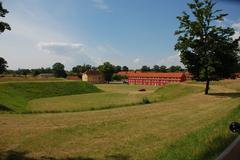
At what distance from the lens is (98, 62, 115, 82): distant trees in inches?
6624

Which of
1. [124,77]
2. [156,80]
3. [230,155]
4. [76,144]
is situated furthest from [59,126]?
[124,77]

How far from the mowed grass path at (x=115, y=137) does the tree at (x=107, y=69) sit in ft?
486

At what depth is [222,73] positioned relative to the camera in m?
37.6

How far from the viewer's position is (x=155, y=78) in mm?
158875

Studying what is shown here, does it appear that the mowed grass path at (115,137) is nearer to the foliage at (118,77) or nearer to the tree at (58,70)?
the foliage at (118,77)

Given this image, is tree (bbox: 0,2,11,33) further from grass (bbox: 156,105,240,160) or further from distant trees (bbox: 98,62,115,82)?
distant trees (bbox: 98,62,115,82)

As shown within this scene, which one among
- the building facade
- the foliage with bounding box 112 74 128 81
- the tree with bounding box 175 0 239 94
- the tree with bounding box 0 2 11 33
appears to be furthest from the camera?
the foliage with bounding box 112 74 128 81

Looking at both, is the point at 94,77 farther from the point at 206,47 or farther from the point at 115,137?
the point at 115,137

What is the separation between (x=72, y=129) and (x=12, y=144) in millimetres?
3537

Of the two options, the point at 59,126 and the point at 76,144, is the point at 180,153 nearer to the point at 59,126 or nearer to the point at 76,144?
the point at 76,144

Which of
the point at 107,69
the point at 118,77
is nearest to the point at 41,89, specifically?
the point at 107,69

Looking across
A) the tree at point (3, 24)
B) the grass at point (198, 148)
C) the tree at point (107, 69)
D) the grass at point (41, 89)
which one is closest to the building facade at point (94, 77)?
the tree at point (107, 69)

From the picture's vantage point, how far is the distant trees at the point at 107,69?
168250 millimetres

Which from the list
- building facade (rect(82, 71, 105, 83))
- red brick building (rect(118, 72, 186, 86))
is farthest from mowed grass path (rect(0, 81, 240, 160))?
building facade (rect(82, 71, 105, 83))
